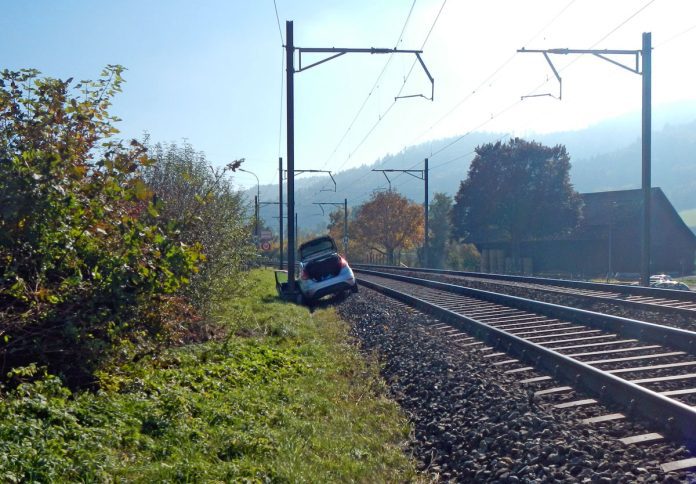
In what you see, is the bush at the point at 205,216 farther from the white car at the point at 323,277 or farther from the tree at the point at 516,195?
the tree at the point at 516,195

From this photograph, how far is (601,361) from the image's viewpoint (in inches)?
346

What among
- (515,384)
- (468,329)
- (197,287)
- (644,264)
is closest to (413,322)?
(468,329)

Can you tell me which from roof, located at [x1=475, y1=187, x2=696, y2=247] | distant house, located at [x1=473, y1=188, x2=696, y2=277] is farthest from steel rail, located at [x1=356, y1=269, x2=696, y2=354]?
roof, located at [x1=475, y1=187, x2=696, y2=247]

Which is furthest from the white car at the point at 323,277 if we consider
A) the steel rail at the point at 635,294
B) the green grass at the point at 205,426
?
the green grass at the point at 205,426

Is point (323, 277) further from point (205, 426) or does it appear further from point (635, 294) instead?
point (205, 426)

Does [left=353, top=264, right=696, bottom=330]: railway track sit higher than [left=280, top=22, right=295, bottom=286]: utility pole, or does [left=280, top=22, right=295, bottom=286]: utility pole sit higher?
[left=280, top=22, right=295, bottom=286]: utility pole

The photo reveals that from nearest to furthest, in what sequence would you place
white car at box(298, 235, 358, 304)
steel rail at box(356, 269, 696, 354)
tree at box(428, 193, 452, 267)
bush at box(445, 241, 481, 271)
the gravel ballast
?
the gravel ballast
steel rail at box(356, 269, 696, 354)
white car at box(298, 235, 358, 304)
bush at box(445, 241, 481, 271)
tree at box(428, 193, 452, 267)

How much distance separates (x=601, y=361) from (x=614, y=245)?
4874 centimetres

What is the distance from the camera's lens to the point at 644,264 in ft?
74.9

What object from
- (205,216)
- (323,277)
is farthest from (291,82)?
(205,216)

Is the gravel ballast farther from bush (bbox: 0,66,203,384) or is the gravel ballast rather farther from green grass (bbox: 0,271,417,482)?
bush (bbox: 0,66,203,384)

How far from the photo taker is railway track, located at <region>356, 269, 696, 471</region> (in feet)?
20.0

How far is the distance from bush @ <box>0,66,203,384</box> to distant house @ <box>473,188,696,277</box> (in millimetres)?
48693

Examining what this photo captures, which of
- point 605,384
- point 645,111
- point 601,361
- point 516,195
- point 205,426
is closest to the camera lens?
point 205,426
